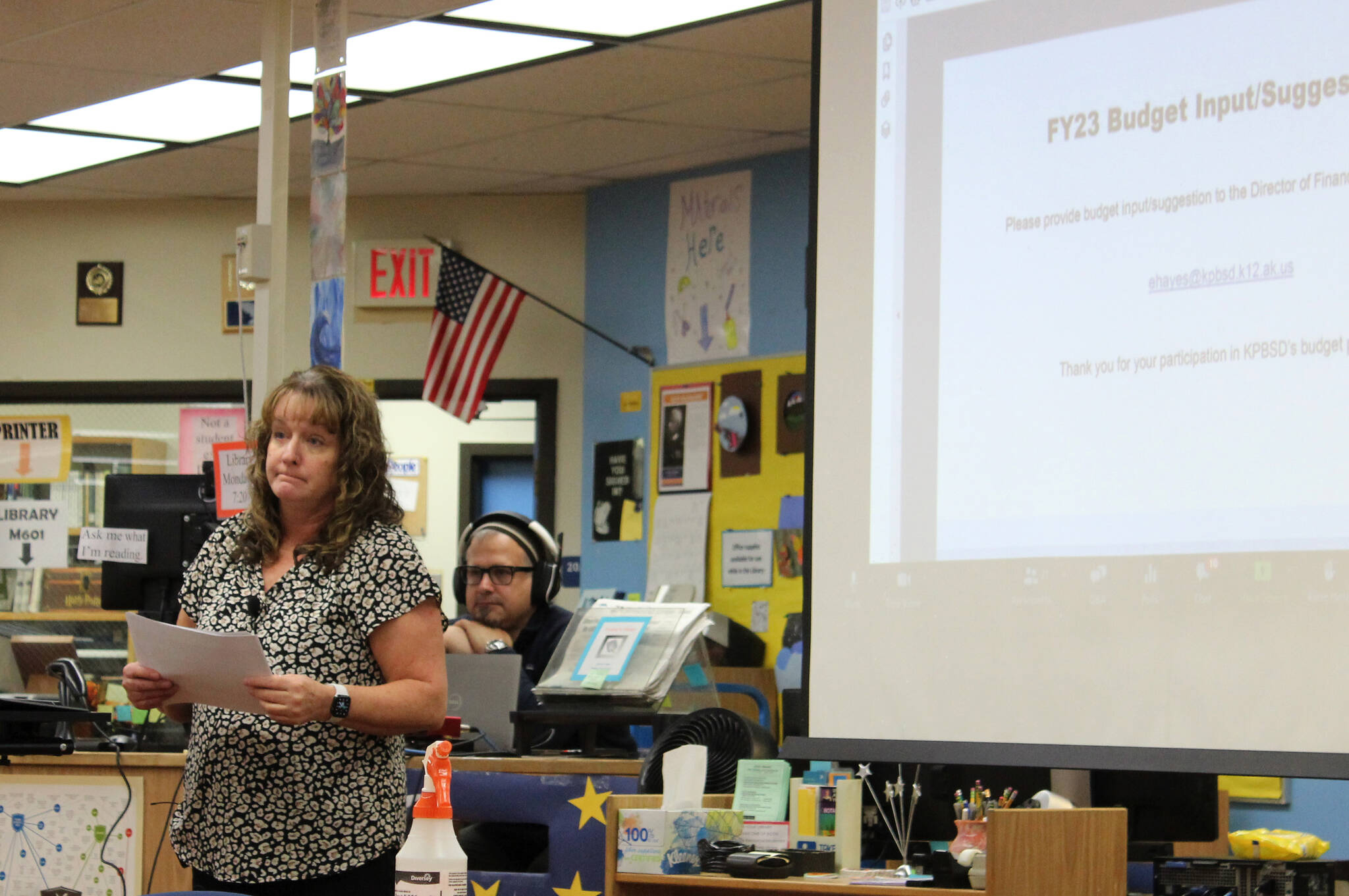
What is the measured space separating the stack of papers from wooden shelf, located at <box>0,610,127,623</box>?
10.8 feet

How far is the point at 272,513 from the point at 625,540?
323 cm

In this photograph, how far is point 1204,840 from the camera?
106 inches

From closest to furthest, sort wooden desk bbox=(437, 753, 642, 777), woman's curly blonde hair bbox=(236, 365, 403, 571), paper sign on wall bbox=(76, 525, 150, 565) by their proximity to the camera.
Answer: woman's curly blonde hair bbox=(236, 365, 403, 571) < wooden desk bbox=(437, 753, 642, 777) < paper sign on wall bbox=(76, 525, 150, 565)

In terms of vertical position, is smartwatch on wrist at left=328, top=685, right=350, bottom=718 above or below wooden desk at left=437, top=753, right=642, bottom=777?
above

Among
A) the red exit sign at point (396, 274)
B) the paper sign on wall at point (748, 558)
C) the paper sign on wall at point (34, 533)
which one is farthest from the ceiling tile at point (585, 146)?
the paper sign on wall at point (34, 533)

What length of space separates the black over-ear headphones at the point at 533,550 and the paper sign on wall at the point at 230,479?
61 centimetres

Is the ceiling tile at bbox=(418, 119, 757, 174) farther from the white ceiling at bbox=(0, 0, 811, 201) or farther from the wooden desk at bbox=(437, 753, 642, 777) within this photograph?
the wooden desk at bbox=(437, 753, 642, 777)

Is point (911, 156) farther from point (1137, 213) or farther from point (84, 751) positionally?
point (84, 751)

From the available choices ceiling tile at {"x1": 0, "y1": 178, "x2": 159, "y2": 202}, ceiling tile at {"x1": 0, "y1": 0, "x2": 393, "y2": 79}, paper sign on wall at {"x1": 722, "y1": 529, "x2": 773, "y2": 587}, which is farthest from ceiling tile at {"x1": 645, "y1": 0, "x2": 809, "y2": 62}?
ceiling tile at {"x1": 0, "y1": 178, "x2": 159, "y2": 202}

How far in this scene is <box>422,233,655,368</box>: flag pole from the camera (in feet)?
18.4


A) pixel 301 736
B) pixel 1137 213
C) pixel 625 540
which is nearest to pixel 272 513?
pixel 301 736

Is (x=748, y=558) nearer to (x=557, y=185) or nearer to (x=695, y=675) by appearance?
(x=557, y=185)

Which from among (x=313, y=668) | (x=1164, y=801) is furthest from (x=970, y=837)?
(x=313, y=668)

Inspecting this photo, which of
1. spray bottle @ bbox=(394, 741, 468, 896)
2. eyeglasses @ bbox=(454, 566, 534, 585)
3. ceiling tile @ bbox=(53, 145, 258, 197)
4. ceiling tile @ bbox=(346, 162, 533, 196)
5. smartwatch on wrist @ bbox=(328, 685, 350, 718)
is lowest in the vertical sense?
spray bottle @ bbox=(394, 741, 468, 896)
